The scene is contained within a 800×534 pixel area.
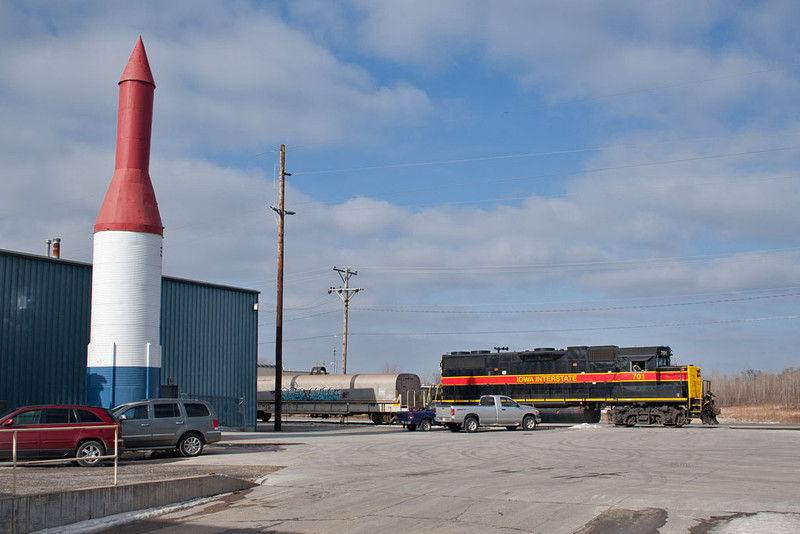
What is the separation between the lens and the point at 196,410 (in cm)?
2212

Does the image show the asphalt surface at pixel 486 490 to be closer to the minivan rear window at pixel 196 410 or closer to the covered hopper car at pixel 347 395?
the minivan rear window at pixel 196 410

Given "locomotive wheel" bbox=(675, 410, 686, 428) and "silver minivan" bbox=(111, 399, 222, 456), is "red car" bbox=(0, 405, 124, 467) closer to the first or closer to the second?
"silver minivan" bbox=(111, 399, 222, 456)

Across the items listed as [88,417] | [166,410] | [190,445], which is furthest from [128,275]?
[88,417]

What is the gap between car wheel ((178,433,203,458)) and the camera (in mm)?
21594

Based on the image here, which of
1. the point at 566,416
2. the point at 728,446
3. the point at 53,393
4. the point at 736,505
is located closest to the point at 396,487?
the point at 736,505

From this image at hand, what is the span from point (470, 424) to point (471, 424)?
0.05 metres

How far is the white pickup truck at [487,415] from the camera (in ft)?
118

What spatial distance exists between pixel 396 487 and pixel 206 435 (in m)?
9.26

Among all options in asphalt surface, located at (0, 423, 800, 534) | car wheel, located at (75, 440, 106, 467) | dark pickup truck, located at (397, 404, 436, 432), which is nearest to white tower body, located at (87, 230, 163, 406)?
asphalt surface, located at (0, 423, 800, 534)

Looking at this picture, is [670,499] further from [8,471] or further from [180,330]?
[180,330]

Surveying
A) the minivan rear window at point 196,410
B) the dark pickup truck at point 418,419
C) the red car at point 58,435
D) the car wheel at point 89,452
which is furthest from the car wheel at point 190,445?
the dark pickup truck at point 418,419

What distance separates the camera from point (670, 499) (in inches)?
500

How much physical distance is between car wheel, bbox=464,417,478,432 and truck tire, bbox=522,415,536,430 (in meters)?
2.93

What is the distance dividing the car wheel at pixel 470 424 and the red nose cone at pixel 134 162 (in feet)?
54.8
